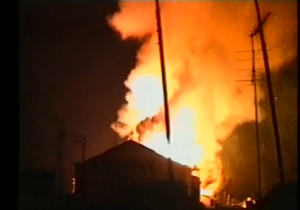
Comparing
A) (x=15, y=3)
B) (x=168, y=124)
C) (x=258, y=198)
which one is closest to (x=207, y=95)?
(x=168, y=124)

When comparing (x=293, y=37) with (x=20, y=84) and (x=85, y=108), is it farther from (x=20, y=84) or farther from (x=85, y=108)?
(x=20, y=84)

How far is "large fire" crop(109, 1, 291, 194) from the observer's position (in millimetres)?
1547


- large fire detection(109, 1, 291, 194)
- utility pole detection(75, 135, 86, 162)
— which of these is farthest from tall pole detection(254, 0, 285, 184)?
utility pole detection(75, 135, 86, 162)

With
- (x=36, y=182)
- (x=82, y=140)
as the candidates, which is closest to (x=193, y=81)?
(x=82, y=140)

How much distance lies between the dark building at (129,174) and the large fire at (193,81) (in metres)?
0.04

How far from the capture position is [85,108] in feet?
5.11

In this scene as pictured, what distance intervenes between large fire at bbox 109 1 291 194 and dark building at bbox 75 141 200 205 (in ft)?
0.12

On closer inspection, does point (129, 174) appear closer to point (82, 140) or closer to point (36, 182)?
point (82, 140)

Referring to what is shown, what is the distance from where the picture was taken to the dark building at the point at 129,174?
153cm

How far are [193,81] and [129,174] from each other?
1.22ft

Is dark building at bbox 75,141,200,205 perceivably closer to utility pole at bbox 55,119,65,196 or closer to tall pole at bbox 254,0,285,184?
utility pole at bbox 55,119,65,196

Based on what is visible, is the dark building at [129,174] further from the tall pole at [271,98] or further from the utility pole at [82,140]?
the tall pole at [271,98]

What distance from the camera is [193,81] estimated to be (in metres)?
1.57

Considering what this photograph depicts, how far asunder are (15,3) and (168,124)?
625 mm
